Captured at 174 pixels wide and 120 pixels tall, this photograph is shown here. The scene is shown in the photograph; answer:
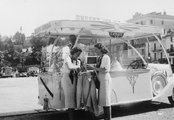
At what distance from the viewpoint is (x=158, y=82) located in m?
8.88

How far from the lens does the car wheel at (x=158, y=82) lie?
874 cm

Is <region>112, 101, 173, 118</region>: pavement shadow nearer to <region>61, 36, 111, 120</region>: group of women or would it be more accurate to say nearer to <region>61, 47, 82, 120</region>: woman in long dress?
<region>61, 36, 111, 120</region>: group of women

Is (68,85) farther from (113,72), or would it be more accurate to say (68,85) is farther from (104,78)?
(113,72)

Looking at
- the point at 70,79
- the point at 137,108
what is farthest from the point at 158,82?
the point at 70,79

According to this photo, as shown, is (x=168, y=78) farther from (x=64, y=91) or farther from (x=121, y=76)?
(x=64, y=91)

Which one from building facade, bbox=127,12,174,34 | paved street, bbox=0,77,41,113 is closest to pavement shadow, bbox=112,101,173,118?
paved street, bbox=0,77,41,113

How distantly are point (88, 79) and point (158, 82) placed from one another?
2.89 m

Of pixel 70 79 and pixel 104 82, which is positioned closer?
pixel 104 82

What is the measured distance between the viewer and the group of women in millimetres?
6633

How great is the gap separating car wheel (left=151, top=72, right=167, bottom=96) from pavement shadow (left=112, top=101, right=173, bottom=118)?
0.57 metres

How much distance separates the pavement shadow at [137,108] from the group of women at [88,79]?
1.30 m

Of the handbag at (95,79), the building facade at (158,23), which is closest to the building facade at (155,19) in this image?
the building facade at (158,23)

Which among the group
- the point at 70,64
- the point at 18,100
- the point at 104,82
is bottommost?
the point at 18,100

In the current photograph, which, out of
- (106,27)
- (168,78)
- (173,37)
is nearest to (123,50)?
(168,78)
